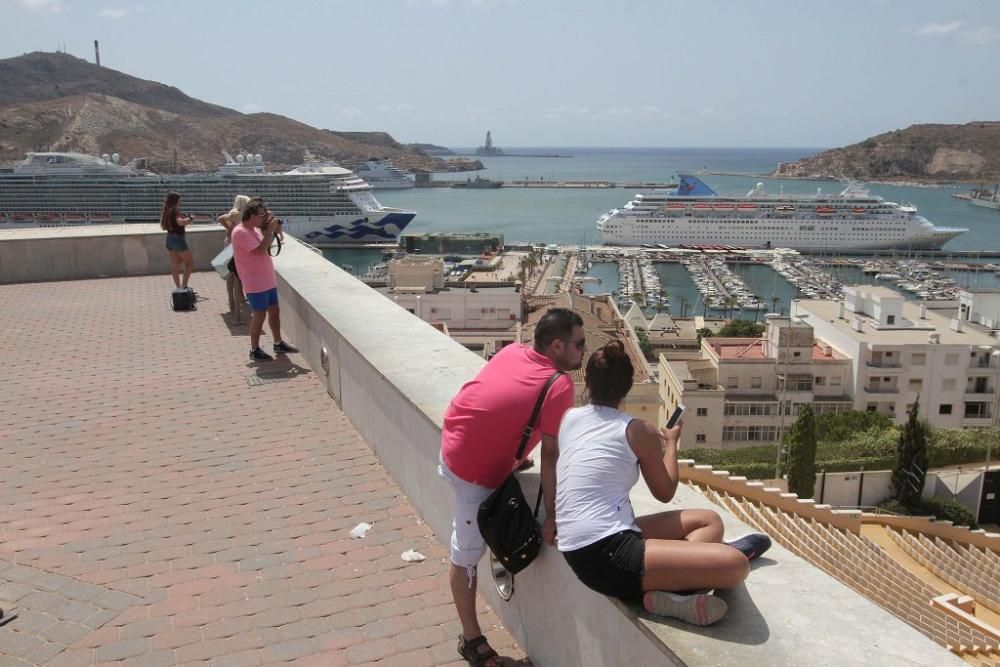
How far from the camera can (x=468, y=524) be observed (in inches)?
81.5

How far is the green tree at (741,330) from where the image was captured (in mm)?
29594

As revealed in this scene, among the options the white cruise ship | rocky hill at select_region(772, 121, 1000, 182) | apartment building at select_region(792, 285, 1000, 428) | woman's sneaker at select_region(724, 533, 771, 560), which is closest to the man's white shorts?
woman's sneaker at select_region(724, 533, 771, 560)

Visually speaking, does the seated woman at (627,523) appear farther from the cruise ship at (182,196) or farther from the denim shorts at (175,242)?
the cruise ship at (182,196)

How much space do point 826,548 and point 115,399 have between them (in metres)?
5.71

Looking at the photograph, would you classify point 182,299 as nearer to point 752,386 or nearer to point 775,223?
point 752,386

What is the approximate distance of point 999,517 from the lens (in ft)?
46.2

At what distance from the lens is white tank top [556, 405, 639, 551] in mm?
1651

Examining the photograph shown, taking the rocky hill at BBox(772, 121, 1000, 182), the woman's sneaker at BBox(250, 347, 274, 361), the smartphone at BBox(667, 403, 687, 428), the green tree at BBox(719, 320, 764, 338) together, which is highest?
the rocky hill at BBox(772, 121, 1000, 182)

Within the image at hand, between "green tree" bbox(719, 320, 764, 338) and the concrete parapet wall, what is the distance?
78.4 feet

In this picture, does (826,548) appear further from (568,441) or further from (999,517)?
(999,517)

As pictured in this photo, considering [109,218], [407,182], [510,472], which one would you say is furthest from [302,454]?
[407,182]

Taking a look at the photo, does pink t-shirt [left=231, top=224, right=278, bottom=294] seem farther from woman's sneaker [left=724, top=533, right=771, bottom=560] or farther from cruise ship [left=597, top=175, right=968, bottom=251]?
cruise ship [left=597, top=175, right=968, bottom=251]

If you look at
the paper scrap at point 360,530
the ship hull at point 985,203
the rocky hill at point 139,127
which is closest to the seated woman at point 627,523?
the paper scrap at point 360,530

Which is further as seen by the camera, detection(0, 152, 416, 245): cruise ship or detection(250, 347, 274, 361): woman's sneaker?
detection(0, 152, 416, 245): cruise ship
